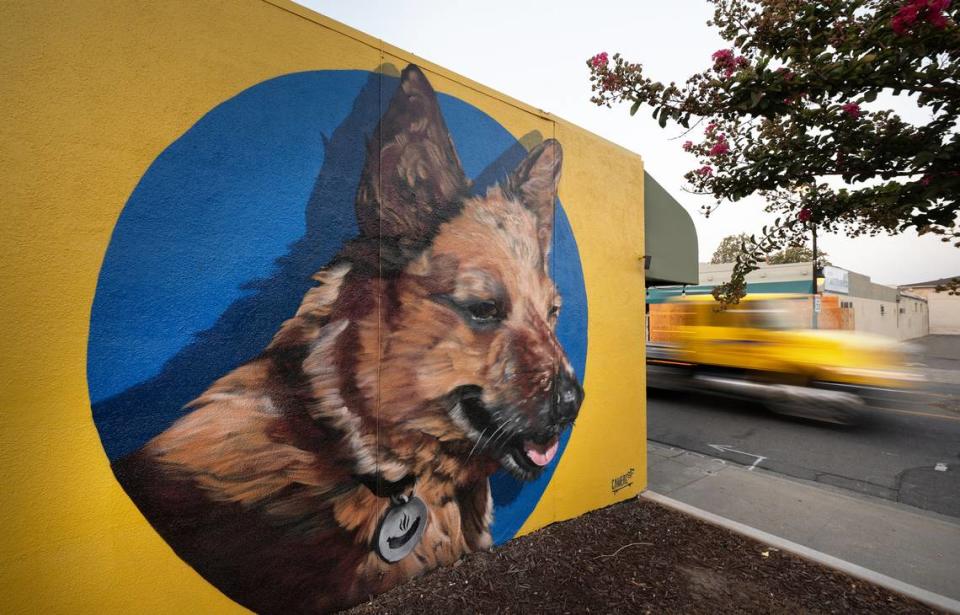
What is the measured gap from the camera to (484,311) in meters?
3.76

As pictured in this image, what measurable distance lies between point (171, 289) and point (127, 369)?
18.2 inches

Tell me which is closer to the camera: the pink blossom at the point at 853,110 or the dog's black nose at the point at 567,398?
the pink blossom at the point at 853,110

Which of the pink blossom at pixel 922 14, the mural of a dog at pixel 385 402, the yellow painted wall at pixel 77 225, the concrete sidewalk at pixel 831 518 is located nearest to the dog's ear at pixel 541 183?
the mural of a dog at pixel 385 402

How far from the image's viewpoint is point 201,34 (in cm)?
255

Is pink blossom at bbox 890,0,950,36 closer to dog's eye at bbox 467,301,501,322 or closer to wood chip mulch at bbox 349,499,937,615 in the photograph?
dog's eye at bbox 467,301,501,322

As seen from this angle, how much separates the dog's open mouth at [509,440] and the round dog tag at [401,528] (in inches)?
26.0

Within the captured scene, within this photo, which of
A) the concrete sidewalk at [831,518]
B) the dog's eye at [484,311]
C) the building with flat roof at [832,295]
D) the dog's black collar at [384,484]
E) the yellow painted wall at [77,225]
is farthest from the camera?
the building with flat roof at [832,295]

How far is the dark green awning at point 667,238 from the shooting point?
18.6 feet

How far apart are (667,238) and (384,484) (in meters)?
4.68

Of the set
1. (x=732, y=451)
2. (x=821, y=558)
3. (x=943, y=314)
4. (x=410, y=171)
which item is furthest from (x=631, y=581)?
(x=943, y=314)

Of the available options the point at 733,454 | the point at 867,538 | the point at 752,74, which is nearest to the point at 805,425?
the point at 733,454

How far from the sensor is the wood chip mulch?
3.33 m

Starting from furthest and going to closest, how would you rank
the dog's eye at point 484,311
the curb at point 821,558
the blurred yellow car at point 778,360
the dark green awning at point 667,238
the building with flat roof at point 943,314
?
1. the building with flat roof at point 943,314
2. the blurred yellow car at point 778,360
3. the dark green awning at point 667,238
4. the dog's eye at point 484,311
5. the curb at point 821,558

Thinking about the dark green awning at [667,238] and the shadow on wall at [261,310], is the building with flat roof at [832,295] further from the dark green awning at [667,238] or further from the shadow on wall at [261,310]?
the shadow on wall at [261,310]
